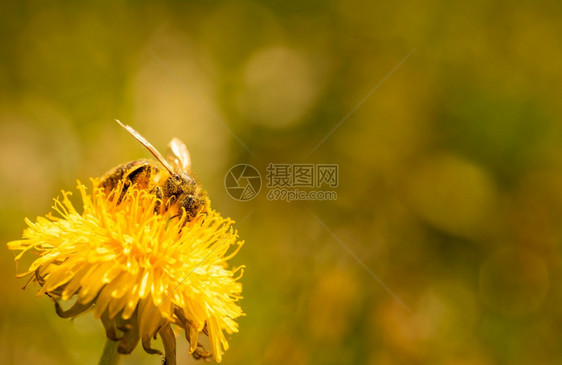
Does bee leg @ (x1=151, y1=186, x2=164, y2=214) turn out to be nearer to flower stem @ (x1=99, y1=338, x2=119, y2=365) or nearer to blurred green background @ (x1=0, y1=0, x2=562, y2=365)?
flower stem @ (x1=99, y1=338, x2=119, y2=365)

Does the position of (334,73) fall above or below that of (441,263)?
above

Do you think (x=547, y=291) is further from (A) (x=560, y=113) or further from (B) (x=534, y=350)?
(A) (x=560, y=113)

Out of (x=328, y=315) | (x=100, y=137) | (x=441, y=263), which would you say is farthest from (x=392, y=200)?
(x=100, y=137)

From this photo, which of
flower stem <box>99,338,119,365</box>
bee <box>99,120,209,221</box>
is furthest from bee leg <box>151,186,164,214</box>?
flower stem <box>99,338,119,365</box>

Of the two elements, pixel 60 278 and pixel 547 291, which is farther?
pixel 547 291

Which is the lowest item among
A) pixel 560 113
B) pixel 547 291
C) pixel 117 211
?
pixel 547 291

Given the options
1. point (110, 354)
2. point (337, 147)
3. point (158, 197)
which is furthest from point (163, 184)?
point (337, 147)

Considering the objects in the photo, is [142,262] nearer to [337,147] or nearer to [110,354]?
[110,354]
